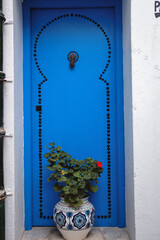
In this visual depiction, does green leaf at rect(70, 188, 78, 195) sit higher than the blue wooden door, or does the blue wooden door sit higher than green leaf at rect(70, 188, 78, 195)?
the blue wooden door

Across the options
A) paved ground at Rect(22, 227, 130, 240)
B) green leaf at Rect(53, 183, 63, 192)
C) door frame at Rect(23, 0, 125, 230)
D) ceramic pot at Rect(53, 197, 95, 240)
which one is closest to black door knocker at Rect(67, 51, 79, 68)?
door frame at Rect(23, 0, 125, 230)

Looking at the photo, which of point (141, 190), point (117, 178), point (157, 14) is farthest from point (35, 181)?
point (157, 14)

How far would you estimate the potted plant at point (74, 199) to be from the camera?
217cm

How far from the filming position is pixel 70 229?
2188mm

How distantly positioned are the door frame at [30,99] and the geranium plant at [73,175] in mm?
270

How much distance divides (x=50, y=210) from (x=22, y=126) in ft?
2.92

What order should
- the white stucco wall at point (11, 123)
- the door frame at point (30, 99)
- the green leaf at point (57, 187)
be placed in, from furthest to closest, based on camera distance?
1. the door frame at point (30, 99)
2. the green leaf at point (57, 187)
3. the white stucco wall at point (11, 123)

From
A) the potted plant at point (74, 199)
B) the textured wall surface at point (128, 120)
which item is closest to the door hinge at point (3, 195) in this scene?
the potted plant at point (74, 199)

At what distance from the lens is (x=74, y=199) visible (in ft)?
7.14

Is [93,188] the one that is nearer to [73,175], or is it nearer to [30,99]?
[73,175]

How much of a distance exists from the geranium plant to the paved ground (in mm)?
398

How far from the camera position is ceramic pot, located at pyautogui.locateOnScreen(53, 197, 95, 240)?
7.12ft

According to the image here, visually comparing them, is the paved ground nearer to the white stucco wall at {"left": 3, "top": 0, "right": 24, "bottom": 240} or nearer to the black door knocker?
the white stucco wall at {"left": 3, "top": 0, "right": 24, "bottom": 240}

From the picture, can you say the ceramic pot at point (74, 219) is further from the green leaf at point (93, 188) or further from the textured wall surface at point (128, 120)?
the textured wall surface at point (128, 120)
